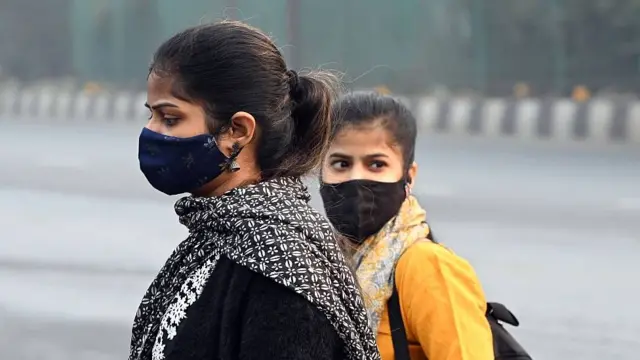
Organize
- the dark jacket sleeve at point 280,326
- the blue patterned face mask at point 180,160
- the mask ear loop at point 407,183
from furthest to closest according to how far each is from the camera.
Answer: the mask ear loop at point 407,183 < the blue patterned face mask at point 180,160 < the dark jacket sleeve at point 280,326

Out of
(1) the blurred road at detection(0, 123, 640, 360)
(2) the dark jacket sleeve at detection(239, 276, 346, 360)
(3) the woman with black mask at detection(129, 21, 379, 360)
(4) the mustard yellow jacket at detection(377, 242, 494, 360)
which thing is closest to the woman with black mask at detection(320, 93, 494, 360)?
(4) the mustard yellow jacket at detection(377, 242, 494, 360)

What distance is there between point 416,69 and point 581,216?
12139mm

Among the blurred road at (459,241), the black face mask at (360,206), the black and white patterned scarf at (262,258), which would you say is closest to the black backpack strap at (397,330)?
the black face mask at (360,206)

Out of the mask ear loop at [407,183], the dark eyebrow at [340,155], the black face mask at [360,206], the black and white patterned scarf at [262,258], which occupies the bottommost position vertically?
the black and white patterned scarf at [262,258]

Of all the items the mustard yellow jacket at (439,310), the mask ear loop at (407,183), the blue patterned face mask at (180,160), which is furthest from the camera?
the mask ear loop at (407,183)

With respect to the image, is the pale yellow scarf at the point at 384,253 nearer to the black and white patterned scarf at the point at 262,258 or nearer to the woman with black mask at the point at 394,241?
the woman with black mask at the point at 394,241

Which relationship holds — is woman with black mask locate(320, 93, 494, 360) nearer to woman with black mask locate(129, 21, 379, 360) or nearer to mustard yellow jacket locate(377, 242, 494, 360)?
mustard yellow jacket locate(377, 242, 494, 360)

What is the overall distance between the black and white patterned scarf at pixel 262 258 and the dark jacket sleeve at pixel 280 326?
0.02 m

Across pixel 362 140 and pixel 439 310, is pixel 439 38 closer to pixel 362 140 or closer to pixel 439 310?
pixel 362 140

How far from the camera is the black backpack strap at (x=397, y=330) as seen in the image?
8.26 feet

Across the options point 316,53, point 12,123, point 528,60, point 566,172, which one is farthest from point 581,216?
point 12,123

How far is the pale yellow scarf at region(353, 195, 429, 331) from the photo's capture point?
2.56 m

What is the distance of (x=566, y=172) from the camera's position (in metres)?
14.5

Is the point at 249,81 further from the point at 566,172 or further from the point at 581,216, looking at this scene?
the point at 566,172
